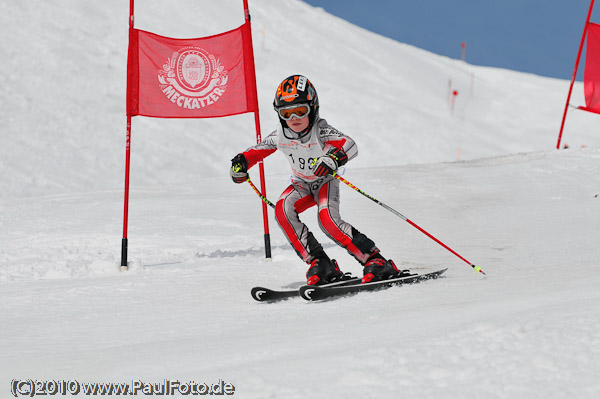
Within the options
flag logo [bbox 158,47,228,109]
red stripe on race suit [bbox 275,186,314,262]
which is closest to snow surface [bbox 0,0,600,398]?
red stripe on race suit [bbox 275,186,314,262]

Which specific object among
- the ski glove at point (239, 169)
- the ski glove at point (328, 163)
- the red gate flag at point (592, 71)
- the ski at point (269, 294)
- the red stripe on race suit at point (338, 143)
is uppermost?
the red gate flag at point (592, 71)

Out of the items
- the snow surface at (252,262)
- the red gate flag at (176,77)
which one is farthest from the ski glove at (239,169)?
the red gate flag at (176,77)

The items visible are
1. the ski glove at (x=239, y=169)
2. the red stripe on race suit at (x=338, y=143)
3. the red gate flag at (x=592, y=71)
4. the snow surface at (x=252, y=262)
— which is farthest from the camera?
the red gate flag at (x=592, y=71)

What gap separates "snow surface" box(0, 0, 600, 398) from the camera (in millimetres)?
2332

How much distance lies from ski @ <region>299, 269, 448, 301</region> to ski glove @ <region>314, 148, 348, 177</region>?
2.74ft

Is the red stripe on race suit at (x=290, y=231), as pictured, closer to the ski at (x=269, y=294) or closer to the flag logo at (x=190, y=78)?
the ski at (x=269, y=294)

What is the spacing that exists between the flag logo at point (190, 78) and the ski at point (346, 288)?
3.04m

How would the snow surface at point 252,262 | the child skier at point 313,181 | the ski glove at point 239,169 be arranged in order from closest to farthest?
1. the snow surface at point 252,262
2. the child skier at point 313,181
3. the ski glove at point 239,169

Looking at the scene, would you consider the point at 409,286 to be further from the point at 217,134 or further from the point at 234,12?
the point at 234,12

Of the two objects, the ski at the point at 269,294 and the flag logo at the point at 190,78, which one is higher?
the flag logo at the point at 190,78

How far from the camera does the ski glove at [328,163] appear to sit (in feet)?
15.3

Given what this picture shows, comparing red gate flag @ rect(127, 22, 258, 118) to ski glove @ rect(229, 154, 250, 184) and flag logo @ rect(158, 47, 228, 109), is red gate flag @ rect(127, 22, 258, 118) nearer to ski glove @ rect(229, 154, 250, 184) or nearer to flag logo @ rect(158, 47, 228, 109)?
flag logo @ rect(158, 47, 228, 109)

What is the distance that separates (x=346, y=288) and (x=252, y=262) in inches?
83.6

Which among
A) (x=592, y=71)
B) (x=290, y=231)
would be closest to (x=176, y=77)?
(x=290, y=231)
